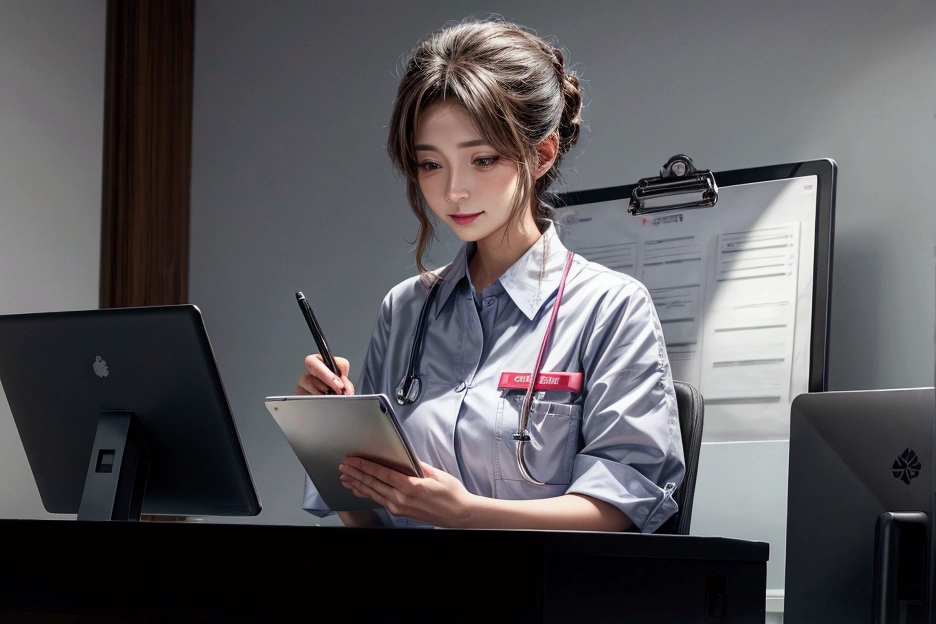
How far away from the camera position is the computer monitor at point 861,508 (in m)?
1.06

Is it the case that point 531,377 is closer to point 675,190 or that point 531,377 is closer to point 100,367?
point 100,367

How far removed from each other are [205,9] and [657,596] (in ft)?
9.75

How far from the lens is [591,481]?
4.30 feet

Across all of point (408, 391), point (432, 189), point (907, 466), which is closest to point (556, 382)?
point (408, 391)

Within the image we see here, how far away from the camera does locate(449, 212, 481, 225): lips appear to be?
154 cm

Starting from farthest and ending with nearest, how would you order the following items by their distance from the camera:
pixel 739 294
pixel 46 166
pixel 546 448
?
pixel 46 166 < pixel 739 294 < pixel 546 448

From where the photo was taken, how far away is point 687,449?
1.48 metres

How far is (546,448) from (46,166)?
2065 mm

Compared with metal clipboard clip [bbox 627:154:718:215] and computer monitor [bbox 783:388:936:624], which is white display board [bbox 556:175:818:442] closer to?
metal clipboard clip [bbox 627:154:718:215]

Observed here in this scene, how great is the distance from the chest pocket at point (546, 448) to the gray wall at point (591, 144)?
0.79 metres

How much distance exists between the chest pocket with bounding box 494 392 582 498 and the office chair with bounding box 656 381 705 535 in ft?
0.53

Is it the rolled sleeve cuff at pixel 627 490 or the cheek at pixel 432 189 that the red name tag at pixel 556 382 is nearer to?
the rolled sleeve cuff at pixel 627 490

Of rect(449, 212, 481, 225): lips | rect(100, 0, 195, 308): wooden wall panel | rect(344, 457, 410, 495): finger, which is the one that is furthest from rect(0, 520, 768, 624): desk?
rect(100, 0, 195, 308): wooden wall panel

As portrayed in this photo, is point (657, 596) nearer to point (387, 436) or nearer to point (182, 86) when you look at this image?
point (387, 436)
